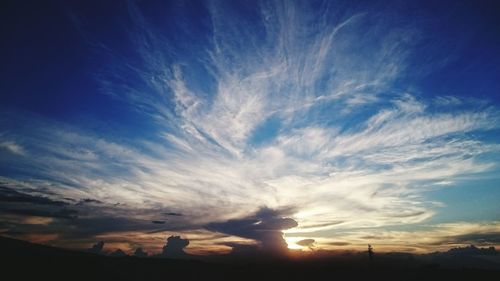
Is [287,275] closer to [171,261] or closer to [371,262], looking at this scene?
[171,261]

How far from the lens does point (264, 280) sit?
46.1m

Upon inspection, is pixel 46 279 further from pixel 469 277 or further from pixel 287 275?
pixel 469 277

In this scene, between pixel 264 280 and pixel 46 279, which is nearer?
pixel 46 279

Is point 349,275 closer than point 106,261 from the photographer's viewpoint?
No

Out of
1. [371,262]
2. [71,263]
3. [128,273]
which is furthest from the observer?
[371,262]

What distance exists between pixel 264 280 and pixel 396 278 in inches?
1026

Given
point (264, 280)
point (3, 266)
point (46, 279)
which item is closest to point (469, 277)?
point (264, 280)

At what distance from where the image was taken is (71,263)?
36500 millimetres

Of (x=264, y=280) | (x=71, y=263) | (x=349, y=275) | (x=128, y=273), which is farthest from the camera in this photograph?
(x=349, y=275)

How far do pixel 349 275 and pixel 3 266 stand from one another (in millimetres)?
53862

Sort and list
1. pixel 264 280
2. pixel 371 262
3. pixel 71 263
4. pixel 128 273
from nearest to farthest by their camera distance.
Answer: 1. pixel 71 263
2. pixel 128 273
3. pixel 264 280
4. pixel 371 262

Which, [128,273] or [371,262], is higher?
[371,262]

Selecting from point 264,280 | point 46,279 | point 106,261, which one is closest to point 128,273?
point 106,261

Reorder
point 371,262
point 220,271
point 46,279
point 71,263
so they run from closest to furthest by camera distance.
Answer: point 46,279, point 71,263, point 220,271, point 371,262
